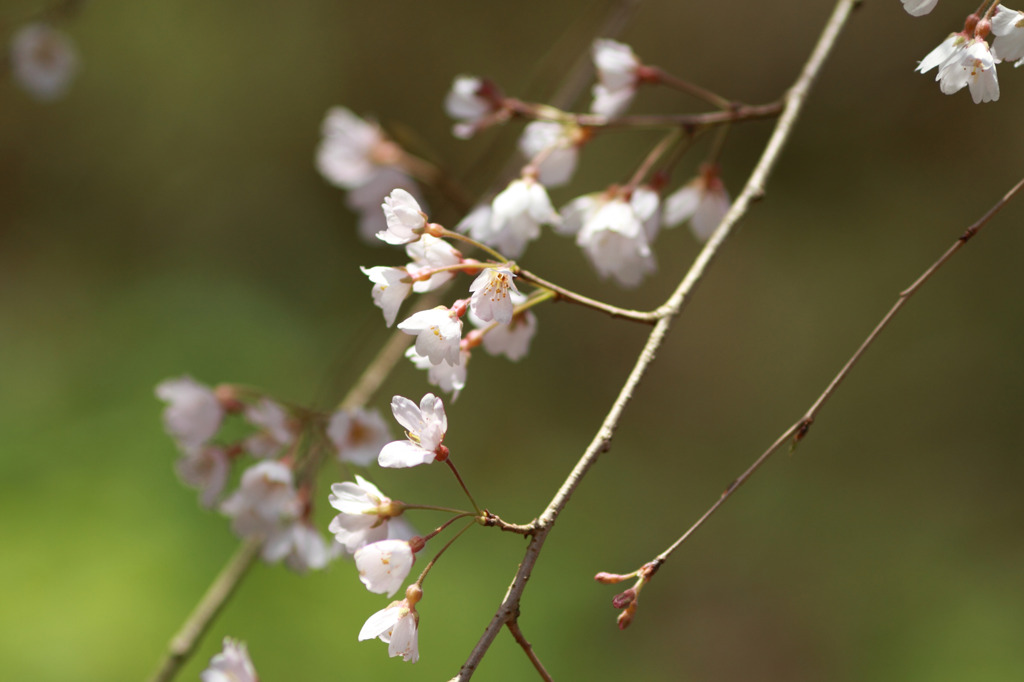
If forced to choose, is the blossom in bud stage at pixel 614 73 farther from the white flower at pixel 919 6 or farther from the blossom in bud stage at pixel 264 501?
the blossom in bud stage at pixel 264 501

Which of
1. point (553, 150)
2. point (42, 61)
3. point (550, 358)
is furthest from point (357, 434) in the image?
point (550, 358)

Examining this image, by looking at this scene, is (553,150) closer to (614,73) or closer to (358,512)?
(614,73)

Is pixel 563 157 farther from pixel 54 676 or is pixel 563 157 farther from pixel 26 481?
pixel 26 481

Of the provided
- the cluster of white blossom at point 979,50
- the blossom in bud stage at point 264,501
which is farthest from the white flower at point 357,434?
the cluster of white blossom at point 979,50

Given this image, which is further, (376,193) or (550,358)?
(550,358)

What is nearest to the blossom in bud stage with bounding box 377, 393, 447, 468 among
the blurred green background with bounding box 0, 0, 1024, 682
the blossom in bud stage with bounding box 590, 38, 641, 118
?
the blossom in bud stage with bounding box 590, 38, 641, 118

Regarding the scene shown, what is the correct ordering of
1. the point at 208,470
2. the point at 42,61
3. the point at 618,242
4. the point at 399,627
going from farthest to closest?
the point at 42,61
the point at 208,470
the point at 618,242
the point at 399,627

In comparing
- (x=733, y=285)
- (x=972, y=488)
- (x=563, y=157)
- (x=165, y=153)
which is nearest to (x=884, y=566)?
(x=972, y=488)
